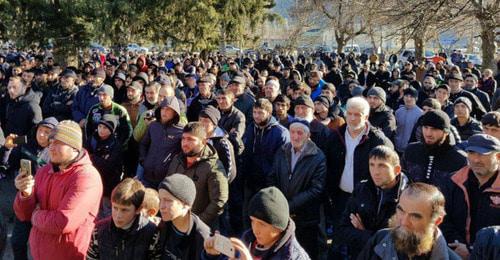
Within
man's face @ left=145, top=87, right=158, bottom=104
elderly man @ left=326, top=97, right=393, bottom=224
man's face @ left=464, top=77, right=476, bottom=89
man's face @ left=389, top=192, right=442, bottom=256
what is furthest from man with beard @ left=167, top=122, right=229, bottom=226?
man's face @ left=464, top=77, right=476, bottom=89

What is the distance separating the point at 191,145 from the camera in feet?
14.4

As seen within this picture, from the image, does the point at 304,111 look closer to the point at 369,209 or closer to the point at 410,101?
the point at 410,101

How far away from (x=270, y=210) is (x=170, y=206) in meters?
0.75

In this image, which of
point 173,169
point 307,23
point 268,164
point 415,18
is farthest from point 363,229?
point 307,23

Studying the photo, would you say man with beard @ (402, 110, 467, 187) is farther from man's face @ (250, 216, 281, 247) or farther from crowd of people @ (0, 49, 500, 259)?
man's face @ (250, 216, 281, 247)

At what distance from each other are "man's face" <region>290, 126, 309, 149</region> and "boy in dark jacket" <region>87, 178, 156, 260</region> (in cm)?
198

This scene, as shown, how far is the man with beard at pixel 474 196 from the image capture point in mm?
3410

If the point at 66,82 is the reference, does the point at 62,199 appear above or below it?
below

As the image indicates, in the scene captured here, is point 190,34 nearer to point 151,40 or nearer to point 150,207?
point 151,40

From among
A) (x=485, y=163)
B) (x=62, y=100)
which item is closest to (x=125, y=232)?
(x=485, y=163)

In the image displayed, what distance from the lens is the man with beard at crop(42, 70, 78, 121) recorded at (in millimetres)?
8258

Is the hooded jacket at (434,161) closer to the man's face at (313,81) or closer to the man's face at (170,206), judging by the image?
the man's face at (170,206)

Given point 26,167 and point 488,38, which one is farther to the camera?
point 488,38

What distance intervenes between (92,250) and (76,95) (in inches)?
206
